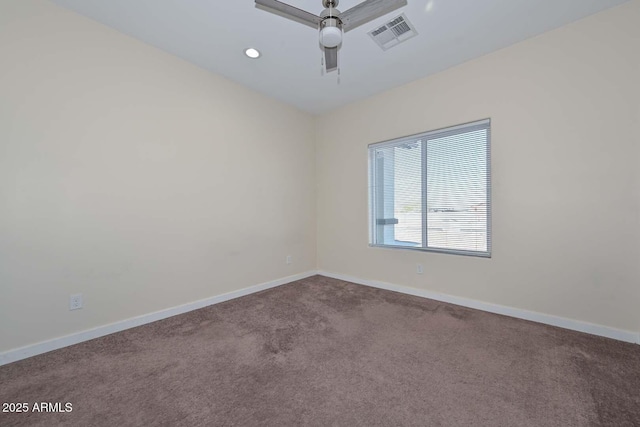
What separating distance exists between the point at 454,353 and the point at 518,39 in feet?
9.52

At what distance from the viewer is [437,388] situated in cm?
159

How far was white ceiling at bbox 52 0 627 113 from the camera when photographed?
6.88 ft

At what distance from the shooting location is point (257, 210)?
3.53m

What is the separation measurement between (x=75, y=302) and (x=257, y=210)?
197cm

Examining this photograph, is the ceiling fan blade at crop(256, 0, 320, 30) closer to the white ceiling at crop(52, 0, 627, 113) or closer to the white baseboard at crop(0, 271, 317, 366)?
the white ceiling at crop(52, 0, 627, 113)

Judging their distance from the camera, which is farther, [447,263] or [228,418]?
[447,263]

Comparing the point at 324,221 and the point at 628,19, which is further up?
the point at 628,19

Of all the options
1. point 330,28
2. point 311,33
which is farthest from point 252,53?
point 330,28

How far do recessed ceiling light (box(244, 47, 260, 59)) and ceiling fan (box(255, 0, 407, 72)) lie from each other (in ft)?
3.57

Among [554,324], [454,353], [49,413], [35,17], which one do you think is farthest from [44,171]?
[554,324]

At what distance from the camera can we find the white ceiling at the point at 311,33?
2096 mm

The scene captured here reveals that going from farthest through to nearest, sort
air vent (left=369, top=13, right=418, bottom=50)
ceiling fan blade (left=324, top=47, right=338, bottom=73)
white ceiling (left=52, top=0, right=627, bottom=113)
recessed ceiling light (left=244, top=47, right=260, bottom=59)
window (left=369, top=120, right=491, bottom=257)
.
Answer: window (left=369, top=120, right=491, bottom=257) → recessed ceiling light (left=244, top=47, right=260, bottom=59) → air vent (left=369, top=13, right=418, bottom=50) → white ceiling (left=52, top=0, right=627, bottom=113) → ceiling fan blade (left=324, top=47, right=338, bottom=73)

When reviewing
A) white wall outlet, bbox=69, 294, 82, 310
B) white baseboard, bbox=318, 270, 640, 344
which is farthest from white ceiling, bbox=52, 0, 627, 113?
white baseboard, bbox=318, 270, 640, 344

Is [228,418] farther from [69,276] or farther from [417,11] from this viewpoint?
[417,11]
